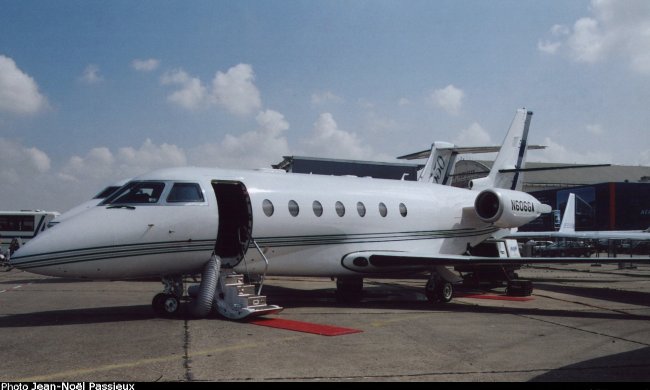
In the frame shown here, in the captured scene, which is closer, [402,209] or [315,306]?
[315,306]

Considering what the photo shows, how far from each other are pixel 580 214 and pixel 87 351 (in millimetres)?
59635

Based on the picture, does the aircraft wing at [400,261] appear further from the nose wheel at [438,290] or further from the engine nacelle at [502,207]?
the engine nacelle at [502,207]

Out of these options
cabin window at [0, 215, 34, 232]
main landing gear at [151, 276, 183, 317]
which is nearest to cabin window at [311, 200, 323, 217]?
main landing gear at [151, 276, 183, 317]

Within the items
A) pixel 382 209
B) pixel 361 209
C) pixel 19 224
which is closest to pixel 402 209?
pixel 382 209

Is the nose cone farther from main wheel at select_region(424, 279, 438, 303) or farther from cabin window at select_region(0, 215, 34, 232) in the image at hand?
cabin window at select_region(0, 215, 34, 232)

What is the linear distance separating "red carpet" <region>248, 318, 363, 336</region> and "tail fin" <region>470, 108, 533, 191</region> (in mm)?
11025

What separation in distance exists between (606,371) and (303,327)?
4940 millimetres

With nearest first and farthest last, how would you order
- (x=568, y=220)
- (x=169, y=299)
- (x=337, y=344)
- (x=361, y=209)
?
(x=337, y=344), (x=169, y=299), (x=361, y=209), (x=568, y=220)

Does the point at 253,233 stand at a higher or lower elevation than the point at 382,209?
lower

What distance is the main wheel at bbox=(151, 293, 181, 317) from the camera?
11.5 metres

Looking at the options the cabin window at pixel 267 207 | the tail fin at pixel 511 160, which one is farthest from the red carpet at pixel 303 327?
the tail fin at pixel 511 160

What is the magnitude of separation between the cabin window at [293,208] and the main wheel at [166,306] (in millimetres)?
3129

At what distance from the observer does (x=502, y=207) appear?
56.6 ft

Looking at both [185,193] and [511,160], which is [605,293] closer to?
[511,160]
